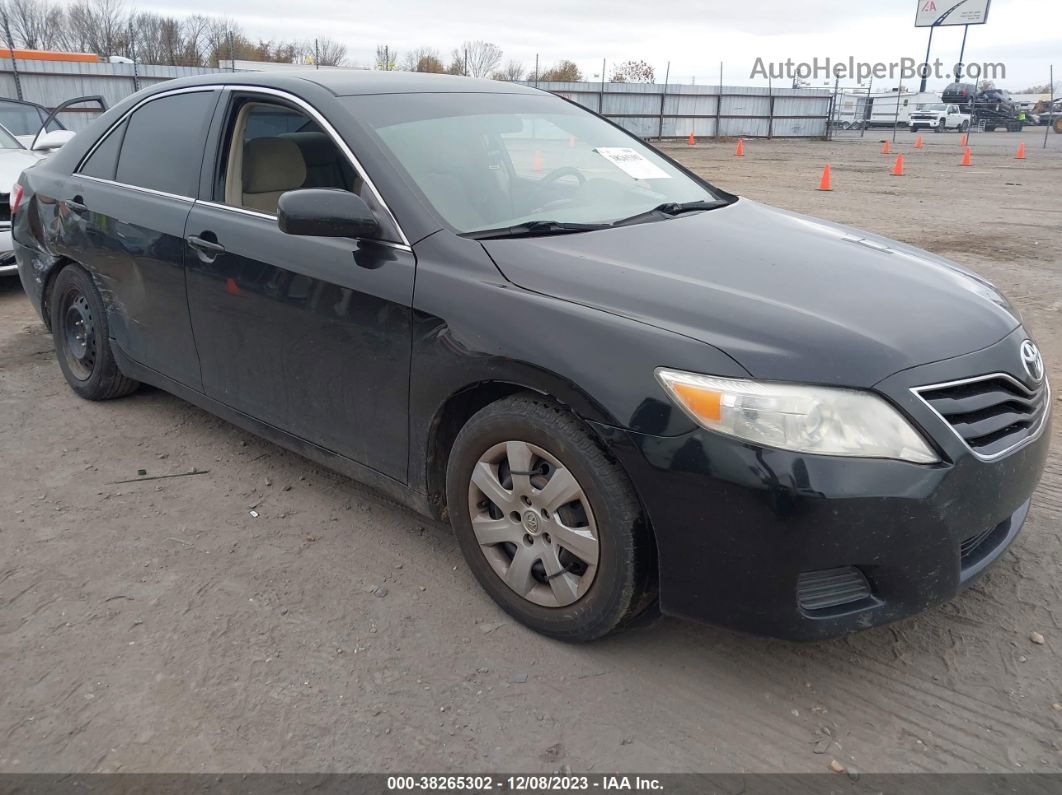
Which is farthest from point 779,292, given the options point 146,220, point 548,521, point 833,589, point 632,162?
point 146,220

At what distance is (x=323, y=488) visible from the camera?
3.64 meters

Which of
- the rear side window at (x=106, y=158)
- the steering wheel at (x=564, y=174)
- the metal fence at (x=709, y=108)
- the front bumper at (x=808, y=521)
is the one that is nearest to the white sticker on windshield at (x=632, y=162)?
the steering wheel at (x=564, y=174)

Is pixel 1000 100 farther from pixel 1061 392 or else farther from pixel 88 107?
pixel 1061 392

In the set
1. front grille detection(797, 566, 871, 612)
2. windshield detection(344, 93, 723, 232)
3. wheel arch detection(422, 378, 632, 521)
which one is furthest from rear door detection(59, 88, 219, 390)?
front grille detection(797, 566, 871, 612)

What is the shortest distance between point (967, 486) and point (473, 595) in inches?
61.4

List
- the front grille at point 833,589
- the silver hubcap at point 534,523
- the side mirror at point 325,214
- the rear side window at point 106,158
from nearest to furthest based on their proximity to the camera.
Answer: the front grille at point 833,589 < the silver hubcap at point 534,523 < the side mirror at point 325,214 < the rear side window at point 106,158

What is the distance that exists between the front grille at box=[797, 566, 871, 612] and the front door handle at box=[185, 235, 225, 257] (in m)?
2.48

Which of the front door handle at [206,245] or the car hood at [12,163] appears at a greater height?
the car hood at [12,163]

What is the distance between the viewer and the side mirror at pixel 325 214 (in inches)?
106

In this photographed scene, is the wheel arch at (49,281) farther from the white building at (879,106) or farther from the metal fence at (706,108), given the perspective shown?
the white building at (879,106)

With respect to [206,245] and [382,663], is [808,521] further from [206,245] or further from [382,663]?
[206,245]

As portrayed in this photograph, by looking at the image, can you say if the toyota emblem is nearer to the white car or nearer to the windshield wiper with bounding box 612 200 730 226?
the windshield wiper with bounding box 612 200 730 226

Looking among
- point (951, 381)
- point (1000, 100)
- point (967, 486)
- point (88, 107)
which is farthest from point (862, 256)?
point (1000, 100)

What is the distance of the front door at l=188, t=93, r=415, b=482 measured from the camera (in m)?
2.81
